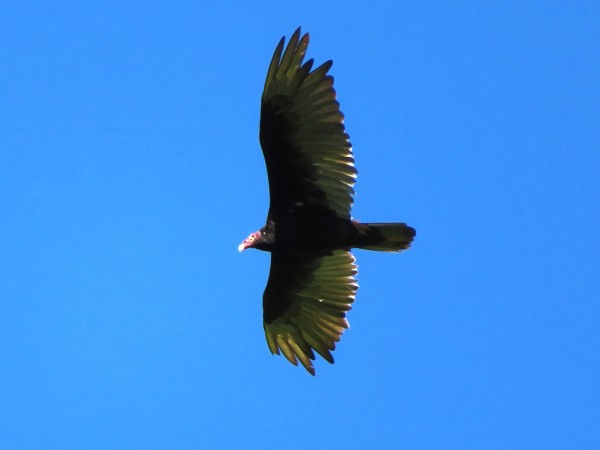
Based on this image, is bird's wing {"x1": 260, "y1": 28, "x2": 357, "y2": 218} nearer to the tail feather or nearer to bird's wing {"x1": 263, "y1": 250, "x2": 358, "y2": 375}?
the tail feather

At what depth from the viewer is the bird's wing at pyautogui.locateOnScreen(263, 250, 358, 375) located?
33.5ft

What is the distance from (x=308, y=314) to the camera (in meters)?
10.4

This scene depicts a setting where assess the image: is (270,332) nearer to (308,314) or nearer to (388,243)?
(308,314)

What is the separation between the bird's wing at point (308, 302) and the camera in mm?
10203

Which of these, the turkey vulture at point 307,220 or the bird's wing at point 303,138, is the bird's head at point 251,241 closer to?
the turkey vulture at point 307,220

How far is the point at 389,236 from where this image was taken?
956cm

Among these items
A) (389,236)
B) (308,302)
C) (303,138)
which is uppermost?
(303,138)

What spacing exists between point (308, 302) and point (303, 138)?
1749 mm

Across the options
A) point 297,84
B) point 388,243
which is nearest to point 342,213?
point 388,243

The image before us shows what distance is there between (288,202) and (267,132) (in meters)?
0.68

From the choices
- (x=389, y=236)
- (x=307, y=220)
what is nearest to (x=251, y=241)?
(x=307, y=220)

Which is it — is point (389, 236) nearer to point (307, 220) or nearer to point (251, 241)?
point (307, 220)

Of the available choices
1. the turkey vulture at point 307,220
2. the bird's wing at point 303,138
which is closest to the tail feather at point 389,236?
the turkey vulture at point 307,220

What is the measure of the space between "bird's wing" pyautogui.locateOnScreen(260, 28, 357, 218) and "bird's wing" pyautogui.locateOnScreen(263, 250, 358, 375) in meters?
0.74
